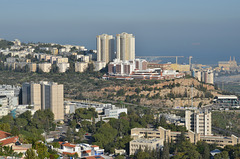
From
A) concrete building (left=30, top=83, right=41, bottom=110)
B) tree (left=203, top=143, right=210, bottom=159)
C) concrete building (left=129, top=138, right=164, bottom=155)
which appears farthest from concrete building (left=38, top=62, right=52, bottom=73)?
tree (left=203, top=143, right=210, bottom=159)

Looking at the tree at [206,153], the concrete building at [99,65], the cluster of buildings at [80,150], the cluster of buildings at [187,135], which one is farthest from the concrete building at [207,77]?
the cluster of buildings at [80,150]

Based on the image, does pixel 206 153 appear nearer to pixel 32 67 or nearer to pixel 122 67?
pixel 122 67

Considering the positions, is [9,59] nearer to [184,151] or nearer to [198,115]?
[198,115]

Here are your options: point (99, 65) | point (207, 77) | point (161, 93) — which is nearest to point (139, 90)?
point (161, 93)

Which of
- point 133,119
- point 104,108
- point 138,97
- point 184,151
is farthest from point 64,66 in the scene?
point 184,151

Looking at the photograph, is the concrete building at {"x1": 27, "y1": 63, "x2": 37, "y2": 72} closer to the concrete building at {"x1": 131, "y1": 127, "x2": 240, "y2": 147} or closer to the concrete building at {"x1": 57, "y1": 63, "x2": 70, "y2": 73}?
the concrete building at {"x1": 57, "y1": 63, "x2": 70, "y2": 73}
